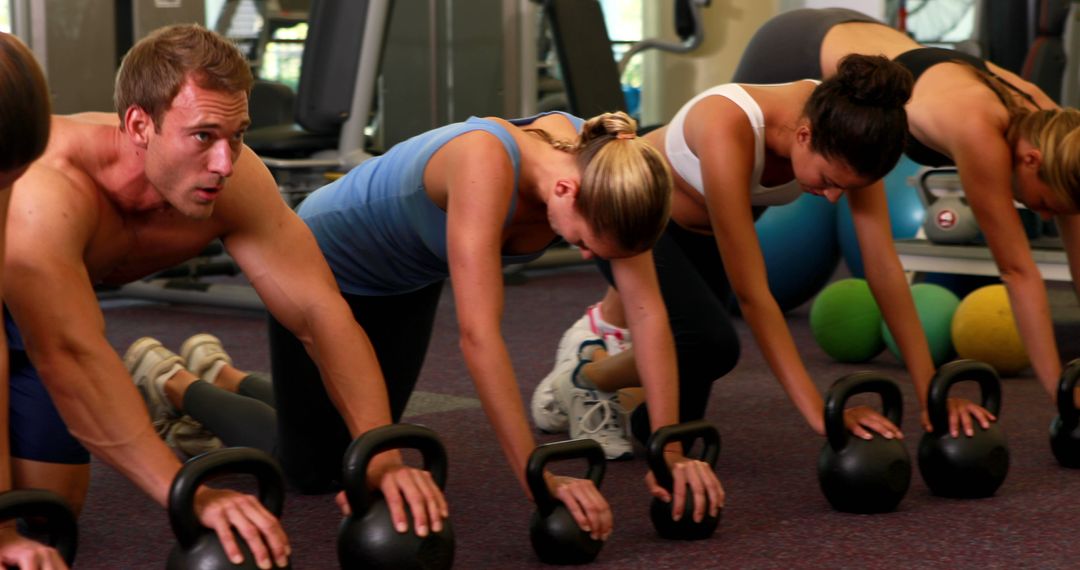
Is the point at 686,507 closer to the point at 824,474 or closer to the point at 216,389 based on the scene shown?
the point at 824,474

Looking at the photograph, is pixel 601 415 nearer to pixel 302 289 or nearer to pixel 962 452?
pixel 962 452

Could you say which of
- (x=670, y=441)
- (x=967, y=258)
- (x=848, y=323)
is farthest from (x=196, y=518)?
(x=967, y=258)

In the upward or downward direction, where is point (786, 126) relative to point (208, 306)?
upward

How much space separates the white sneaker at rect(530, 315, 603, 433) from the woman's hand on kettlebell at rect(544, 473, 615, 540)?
0.91 metres

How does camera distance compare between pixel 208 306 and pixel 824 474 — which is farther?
pixel 208 306

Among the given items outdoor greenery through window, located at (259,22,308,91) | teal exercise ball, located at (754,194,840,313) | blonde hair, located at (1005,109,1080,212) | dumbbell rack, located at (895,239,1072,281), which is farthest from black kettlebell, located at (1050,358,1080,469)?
outdoor greenery through window, located at (259,22,308,91)

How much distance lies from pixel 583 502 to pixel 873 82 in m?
0.80

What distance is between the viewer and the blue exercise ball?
162 inches

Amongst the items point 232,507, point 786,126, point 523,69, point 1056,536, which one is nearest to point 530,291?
point 523,69

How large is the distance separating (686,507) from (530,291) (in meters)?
3.22

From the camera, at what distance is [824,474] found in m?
2.09

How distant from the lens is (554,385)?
271 cm

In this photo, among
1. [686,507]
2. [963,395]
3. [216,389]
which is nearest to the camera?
[686,507]

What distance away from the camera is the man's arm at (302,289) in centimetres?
179
